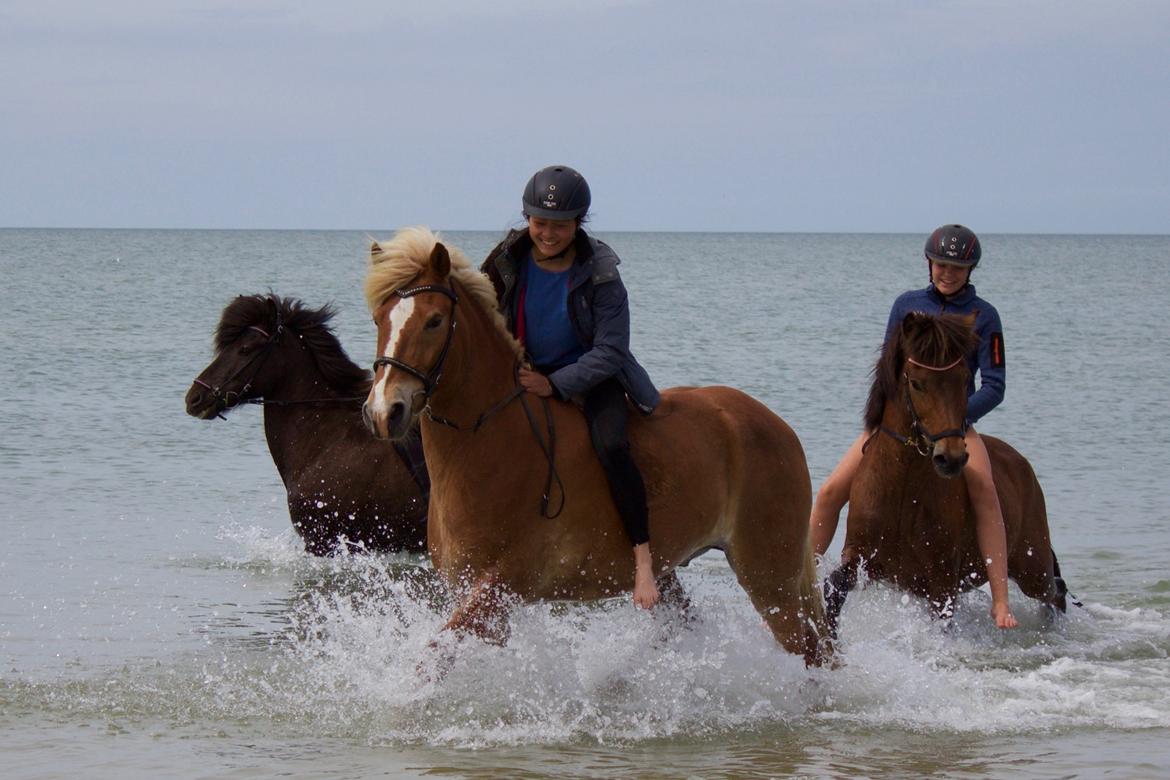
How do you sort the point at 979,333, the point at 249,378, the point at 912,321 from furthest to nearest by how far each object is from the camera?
the point at 249,378
the point at 979,333
the point at 912,321

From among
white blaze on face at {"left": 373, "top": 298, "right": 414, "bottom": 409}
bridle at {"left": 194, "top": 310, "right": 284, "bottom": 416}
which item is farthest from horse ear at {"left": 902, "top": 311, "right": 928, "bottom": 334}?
bridle at {"left": 194, "top": 310, "right": 284, "bottom": 416}

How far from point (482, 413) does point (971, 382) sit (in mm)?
3305

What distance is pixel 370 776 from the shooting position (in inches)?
237

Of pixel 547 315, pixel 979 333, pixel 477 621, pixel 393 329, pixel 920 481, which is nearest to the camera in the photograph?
pixel 393 329

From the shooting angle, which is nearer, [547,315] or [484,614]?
[484,614]

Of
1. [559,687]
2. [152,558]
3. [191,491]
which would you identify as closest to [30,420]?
[191,491]

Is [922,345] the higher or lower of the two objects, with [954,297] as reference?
lower

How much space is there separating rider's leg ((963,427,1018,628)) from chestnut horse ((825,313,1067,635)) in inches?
2.8

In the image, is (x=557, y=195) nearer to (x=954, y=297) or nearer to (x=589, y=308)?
(x=589, y=308)

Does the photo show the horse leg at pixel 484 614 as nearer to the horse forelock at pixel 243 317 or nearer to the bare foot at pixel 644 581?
the bare foot at pixel 644 581

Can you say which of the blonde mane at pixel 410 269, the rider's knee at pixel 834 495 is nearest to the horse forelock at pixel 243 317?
Result: the rider's knee at pixel 834 495

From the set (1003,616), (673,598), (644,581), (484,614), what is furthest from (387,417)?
(1003,616)

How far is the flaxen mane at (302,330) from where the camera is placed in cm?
983

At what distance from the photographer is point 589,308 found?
20.8 feet
